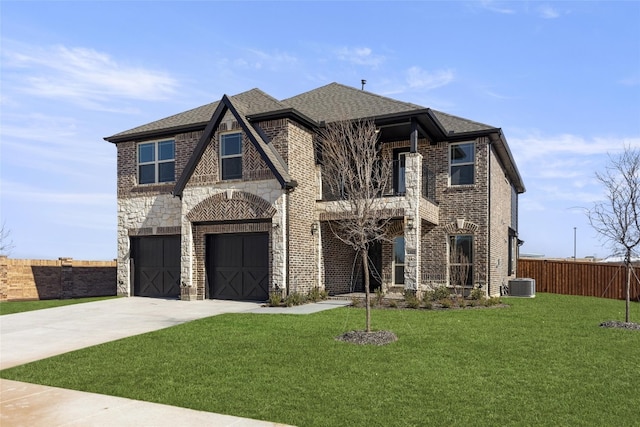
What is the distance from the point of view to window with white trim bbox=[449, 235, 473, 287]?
18.7m

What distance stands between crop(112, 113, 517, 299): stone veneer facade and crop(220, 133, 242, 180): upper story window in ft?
0.88

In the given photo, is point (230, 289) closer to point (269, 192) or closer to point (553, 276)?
point (269, 192)

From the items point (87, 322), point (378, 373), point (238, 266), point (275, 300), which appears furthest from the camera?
point (238, 266)

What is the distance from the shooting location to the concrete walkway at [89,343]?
5.75 metres

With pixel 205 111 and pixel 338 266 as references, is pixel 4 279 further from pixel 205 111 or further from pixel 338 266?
pixel 338 266

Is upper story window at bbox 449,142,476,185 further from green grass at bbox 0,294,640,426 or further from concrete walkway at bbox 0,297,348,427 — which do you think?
green grass at bbox 0,294,640,426

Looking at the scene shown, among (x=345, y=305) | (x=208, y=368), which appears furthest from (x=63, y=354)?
(x=345, y=305)

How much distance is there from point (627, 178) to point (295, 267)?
10.3m

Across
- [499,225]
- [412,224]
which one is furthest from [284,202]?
[499,225]

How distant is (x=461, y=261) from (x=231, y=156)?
9601mm

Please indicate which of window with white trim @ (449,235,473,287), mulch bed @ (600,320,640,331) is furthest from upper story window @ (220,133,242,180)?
mulch bed @ (600,320,640,331)

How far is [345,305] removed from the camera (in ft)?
50.9

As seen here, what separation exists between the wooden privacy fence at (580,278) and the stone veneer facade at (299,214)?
16.4 ft

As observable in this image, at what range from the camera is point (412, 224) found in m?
16.5
